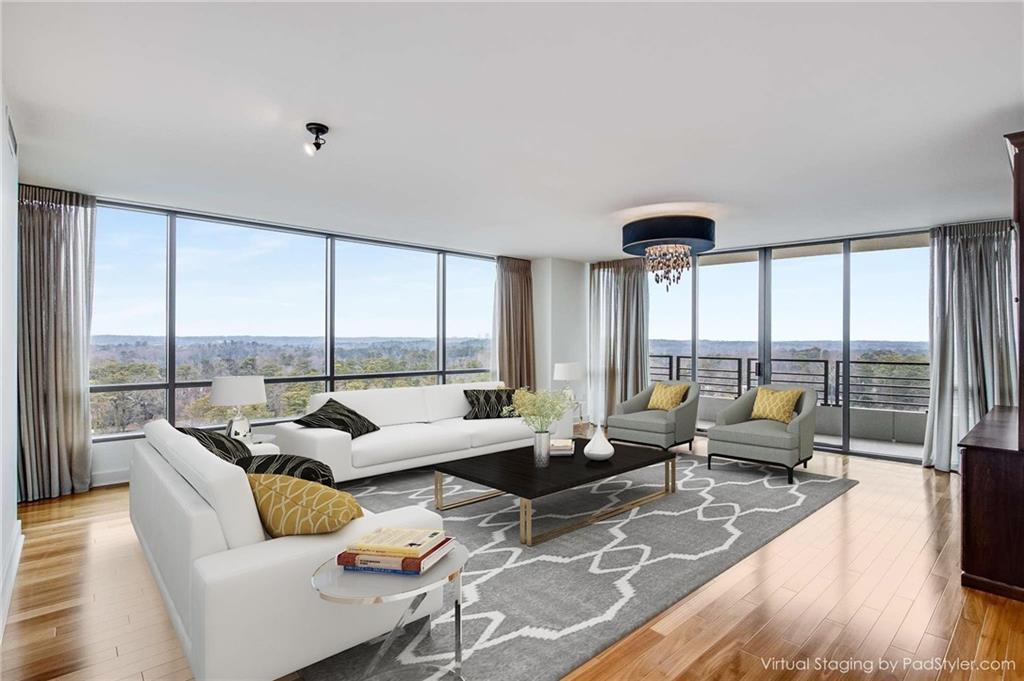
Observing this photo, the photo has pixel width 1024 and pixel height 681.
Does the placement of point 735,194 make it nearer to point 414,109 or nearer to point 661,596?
point 414,109

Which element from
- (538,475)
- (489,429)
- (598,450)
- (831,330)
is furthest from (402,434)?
(831,330)

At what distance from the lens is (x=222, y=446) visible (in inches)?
107

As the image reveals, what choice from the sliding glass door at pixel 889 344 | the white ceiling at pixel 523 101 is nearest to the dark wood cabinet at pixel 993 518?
the white ceiling at pixel 523 101

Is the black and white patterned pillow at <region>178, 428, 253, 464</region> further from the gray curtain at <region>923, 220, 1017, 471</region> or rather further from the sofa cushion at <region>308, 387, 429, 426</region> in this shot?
the gray curtain at <region>923, 220, 1017, 471</region>

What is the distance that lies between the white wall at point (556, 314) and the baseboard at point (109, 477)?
5048 mm

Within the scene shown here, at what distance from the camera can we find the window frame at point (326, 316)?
16.4 ft

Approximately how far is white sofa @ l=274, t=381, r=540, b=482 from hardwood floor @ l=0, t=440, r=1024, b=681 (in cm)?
139

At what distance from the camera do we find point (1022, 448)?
280cm

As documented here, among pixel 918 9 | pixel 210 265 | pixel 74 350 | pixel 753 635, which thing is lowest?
pixel 753 635

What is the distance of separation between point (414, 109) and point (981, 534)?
3643 mm

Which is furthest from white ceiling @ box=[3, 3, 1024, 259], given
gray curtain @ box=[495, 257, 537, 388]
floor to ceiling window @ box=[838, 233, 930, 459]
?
gray curtain @ box=[495, 257, 537, 388]

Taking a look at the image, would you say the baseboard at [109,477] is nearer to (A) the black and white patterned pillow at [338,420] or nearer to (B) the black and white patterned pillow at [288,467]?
(A) the black and white patterned pillow at [338,420]

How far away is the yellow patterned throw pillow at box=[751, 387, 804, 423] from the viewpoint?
5.45m

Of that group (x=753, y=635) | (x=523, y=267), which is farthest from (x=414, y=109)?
(x=523, y=267)
